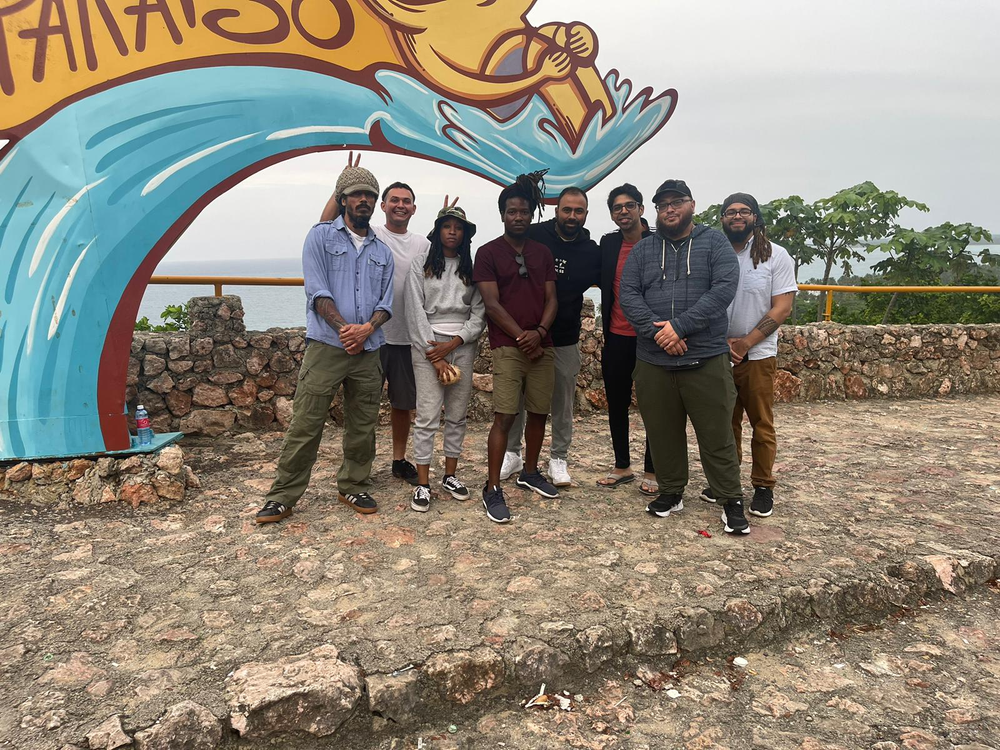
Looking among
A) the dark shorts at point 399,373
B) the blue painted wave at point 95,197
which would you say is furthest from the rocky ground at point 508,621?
the blue painted wave at point 95,197

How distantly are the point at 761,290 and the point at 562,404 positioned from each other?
1.25 metres

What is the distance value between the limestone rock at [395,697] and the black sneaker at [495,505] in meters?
1.31

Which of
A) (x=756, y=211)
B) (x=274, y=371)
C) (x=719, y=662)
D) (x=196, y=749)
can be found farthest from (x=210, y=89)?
(x=719, y=662)

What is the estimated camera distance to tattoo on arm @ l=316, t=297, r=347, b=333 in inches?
132

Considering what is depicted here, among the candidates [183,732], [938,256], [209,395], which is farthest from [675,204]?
[938,256]

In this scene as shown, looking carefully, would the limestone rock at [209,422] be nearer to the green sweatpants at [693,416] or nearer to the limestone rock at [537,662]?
the green sweatpants at [693,416]

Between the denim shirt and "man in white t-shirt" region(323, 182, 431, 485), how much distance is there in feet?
0.92

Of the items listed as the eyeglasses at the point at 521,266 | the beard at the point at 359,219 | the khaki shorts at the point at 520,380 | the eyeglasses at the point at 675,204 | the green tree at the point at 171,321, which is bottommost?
the khaki shorts at the point at 520,380

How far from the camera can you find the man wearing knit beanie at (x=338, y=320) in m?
3.36

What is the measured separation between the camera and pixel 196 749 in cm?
196

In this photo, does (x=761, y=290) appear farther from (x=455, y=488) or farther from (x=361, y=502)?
(x=361, y=502)

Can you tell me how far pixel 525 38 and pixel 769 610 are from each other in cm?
373

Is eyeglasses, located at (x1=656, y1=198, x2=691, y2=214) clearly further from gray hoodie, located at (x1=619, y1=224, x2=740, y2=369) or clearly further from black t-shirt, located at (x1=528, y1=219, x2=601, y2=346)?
black t-shirt, located at (x1=528, y1=219, x2=601, y2=346)

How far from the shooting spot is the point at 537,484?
388 centimetres
